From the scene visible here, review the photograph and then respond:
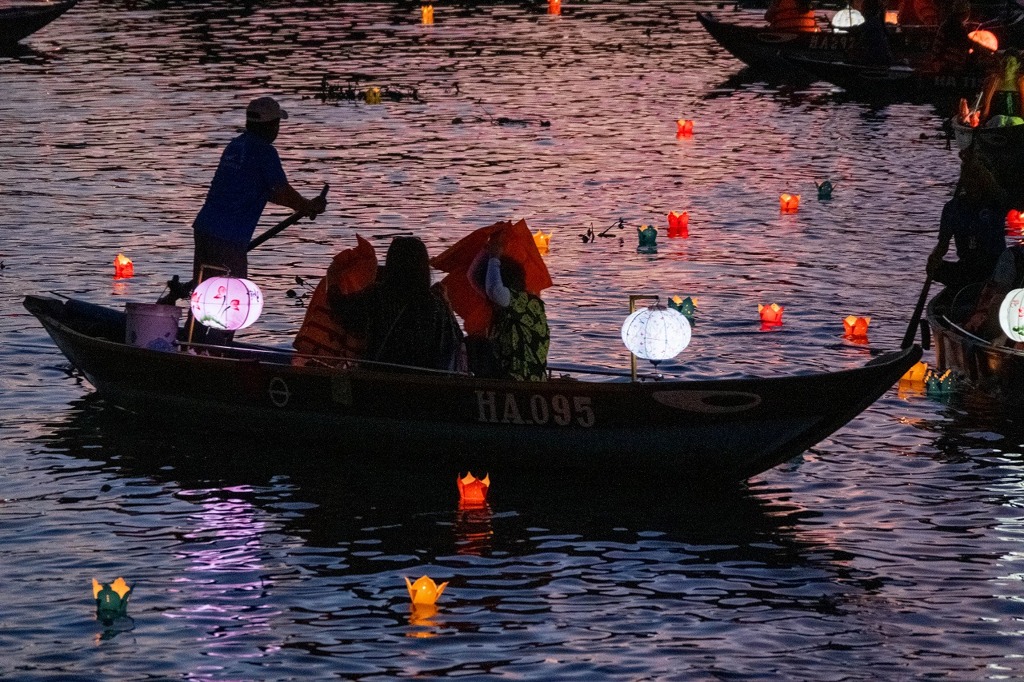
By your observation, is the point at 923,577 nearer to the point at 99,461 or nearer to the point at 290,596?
the point at 290,596

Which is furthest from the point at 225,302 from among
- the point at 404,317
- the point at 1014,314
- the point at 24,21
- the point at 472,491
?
the point at 24,21

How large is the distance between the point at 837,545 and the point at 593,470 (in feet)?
5.78

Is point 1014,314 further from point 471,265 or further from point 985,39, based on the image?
point 985,39

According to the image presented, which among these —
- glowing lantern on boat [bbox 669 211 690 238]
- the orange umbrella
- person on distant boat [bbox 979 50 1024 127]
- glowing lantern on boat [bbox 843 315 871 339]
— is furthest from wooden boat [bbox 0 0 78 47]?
the orange umbrella

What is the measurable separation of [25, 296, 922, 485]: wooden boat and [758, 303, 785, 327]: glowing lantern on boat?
499 centimetres

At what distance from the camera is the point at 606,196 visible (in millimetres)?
23703

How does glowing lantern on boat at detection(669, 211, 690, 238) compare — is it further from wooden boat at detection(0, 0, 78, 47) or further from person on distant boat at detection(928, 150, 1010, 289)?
wooden boat at detection(0, 0, 78, 47)

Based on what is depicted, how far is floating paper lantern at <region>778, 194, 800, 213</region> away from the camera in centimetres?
2230

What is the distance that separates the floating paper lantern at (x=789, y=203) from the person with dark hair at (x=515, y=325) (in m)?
10.5

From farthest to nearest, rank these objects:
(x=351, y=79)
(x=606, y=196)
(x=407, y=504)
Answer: (x=351, y=79) < (x=606, y=196) < (x=407, y=504)

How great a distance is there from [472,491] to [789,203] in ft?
37.5

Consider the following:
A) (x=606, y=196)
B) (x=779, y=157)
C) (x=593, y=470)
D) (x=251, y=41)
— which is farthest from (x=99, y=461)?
(x=251, y=41)

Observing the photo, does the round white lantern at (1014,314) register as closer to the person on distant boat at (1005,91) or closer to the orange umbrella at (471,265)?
the orange umbrella at (471,265)

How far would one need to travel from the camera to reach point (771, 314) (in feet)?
54.8
